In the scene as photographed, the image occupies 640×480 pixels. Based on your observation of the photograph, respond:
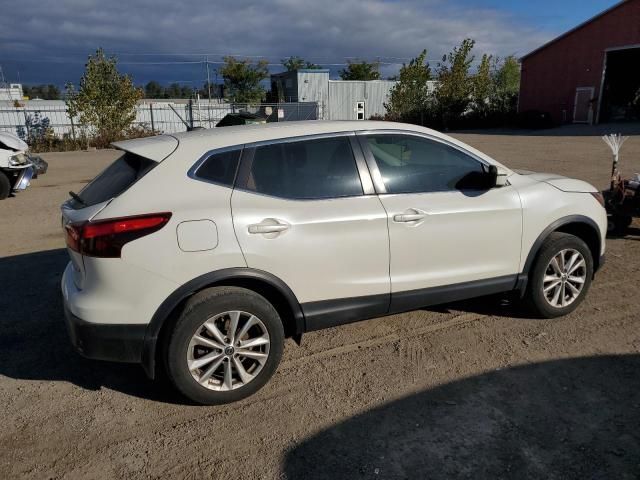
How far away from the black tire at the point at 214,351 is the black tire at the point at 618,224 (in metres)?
5.58

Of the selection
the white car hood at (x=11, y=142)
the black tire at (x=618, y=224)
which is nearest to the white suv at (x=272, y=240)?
the black tire at (x=618, y=224)

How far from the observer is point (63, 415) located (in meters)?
3.21

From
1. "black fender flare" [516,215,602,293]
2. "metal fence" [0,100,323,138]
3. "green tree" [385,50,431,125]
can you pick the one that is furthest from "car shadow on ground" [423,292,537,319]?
"green tree" [385,50,431,125]

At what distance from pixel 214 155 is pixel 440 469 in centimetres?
224

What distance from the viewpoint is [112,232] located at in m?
2.89

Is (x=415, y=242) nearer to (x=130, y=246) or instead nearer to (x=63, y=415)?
(x=130, y=246)

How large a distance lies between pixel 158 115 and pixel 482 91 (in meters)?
23.3

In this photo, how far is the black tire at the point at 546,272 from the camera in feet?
13.6

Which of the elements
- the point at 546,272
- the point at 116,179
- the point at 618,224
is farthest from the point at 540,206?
the point at 618,224

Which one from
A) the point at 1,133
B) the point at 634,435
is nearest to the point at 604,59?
the point at 1,133

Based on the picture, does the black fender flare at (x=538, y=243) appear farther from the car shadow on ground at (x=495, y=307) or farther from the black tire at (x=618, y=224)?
the black tire at (x=618, y=224)

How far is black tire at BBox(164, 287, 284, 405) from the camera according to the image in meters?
3.03

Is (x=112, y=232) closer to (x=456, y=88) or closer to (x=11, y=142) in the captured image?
(x=11, y=142)

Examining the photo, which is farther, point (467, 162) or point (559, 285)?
point (559, 285)
